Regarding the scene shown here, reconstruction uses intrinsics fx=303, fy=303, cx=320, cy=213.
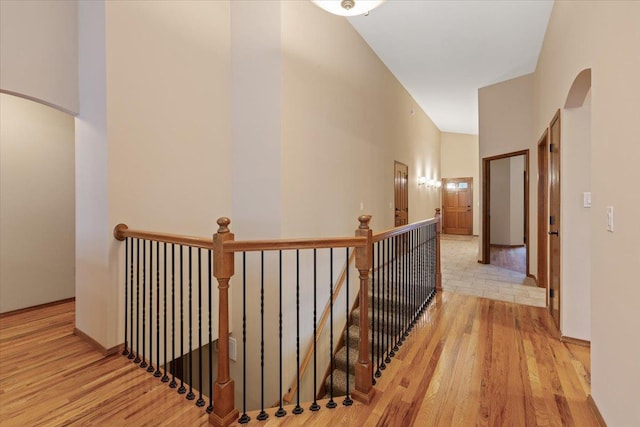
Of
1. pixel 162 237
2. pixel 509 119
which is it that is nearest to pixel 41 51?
pixel 162 237

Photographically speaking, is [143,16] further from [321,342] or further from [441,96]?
[441,96]

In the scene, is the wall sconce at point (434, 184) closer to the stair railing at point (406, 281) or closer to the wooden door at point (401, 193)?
the wooden door at point (401, 193)

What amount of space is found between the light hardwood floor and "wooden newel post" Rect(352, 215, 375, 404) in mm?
87

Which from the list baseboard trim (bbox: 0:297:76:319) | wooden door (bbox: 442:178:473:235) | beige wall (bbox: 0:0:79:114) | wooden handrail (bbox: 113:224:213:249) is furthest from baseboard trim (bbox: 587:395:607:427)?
wooden door (bbox: 442:178:473:235)

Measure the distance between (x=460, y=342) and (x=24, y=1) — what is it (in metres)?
4.54

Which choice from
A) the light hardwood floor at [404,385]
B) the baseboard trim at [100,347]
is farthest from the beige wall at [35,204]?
the baseboard trim at [100,347]

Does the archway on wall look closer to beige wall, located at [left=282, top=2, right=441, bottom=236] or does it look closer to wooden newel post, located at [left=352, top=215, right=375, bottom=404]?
wooden newel post, located at [left=352, top=215, right=375, bottom=404]

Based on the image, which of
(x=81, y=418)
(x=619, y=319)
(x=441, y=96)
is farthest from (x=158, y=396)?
(x=441, y=96)

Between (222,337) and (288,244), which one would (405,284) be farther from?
(222,337)

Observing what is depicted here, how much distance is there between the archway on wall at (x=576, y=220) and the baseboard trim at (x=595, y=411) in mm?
984

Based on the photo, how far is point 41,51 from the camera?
95.9 inches

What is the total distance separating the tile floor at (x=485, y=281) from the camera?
3.99 meters

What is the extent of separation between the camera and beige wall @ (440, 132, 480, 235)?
10.3 meters

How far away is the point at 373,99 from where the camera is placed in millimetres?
5070
